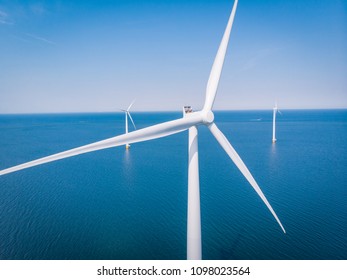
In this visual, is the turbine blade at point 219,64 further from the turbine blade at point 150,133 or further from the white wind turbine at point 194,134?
the turbine blade at point 150,133

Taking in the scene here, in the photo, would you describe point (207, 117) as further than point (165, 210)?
No

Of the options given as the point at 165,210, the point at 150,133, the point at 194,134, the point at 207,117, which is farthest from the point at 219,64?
the point at 165,210

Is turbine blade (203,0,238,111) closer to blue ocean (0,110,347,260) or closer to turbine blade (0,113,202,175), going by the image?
turbine blade (0,113,202,175)

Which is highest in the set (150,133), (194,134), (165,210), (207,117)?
(207,117)

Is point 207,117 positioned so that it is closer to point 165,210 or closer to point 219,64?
point 219,64

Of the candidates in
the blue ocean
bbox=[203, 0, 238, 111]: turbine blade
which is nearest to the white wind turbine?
bbox=[203, 0, 238, 111]: turbine blade

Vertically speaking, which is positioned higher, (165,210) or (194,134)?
(194,134)

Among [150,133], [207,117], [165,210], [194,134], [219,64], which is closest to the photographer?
[150,133]

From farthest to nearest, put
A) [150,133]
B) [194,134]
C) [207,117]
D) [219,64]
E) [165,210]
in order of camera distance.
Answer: [165,210] → [219,64] → [194,134] → [207,117] → [150,133]

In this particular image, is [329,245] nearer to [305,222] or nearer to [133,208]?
[305,222]

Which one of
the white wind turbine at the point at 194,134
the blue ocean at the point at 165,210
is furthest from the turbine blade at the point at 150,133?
the blue ocean at the point at 165,210

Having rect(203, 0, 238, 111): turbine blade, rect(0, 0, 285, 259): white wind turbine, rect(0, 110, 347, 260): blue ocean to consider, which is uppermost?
rect(203, 0, 238, 111): turbine blade

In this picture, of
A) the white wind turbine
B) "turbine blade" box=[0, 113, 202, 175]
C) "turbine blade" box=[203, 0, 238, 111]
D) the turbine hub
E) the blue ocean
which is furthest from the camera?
the blue ocean
